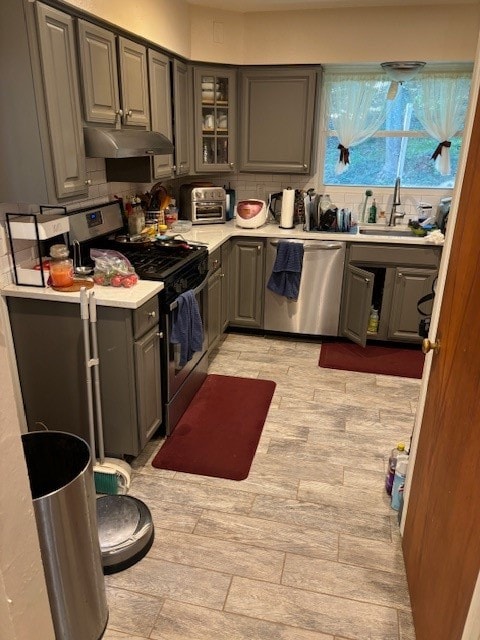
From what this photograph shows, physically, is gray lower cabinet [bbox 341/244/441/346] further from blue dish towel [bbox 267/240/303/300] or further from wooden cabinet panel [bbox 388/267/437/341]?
blue dish towel [bbox 267/240/303/300]

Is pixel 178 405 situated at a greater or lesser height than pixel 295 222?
lesser

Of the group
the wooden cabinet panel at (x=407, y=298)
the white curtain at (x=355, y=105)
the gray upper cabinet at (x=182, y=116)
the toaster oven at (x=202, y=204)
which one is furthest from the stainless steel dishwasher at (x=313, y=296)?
the white curtain at (x=355, y=105)

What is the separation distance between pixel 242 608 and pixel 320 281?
2.57m

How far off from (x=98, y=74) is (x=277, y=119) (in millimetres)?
1825

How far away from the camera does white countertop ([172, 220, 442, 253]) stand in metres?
3.60

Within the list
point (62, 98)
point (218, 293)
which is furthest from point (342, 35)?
point (62, 98)

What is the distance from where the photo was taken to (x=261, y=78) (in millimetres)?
3795

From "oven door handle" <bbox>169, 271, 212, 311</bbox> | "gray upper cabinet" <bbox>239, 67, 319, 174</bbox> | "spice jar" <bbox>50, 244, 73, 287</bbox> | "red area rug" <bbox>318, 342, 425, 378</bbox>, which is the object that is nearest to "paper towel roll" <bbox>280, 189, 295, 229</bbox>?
"gray upper cabinet" <bbox>239, 67, 319, 174</bbox>

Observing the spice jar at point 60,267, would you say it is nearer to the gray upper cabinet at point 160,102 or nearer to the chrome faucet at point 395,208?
the gray upper cabinet at point 160,102

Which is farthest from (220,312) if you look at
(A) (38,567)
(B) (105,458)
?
(A) (38,567)

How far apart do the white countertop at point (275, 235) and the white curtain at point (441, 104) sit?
0.86m

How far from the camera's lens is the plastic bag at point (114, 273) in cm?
235

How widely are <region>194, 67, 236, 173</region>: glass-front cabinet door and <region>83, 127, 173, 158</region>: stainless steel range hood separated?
1.07 metres

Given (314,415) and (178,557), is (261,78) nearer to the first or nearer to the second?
(314,415)
